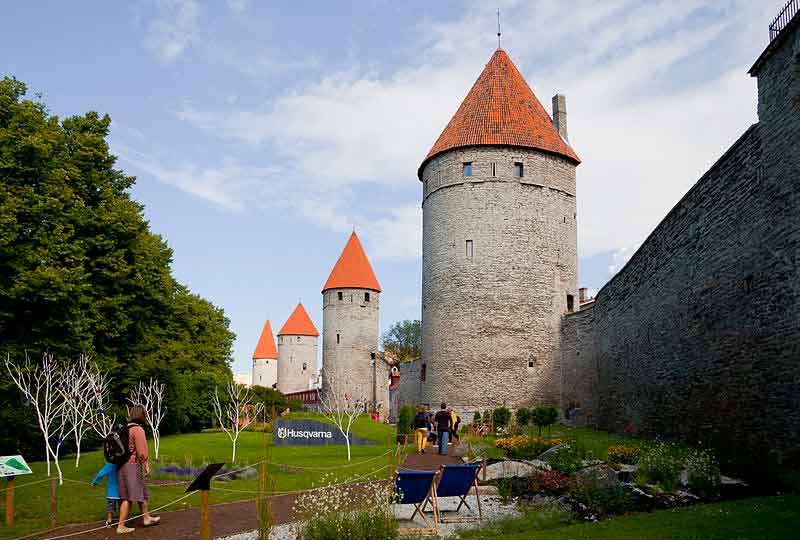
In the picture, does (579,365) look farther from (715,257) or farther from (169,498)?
(169,498)

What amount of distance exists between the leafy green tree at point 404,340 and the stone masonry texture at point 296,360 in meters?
8.61

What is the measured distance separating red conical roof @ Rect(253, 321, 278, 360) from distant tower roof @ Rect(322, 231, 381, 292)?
114 ft

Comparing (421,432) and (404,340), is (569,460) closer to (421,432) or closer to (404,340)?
(421,432)

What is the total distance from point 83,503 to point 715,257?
1133 cm

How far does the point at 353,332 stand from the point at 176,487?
131ft

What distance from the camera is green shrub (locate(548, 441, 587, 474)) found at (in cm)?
1038

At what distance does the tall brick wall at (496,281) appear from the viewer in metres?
27.0

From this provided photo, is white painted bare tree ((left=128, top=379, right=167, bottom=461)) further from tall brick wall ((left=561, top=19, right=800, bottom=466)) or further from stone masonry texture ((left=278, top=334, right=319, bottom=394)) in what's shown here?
stone masonry texture ((left=278, top=334, right=319, bottom=394))

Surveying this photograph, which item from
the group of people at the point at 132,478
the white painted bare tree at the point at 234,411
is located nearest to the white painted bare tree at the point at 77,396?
the white painted bare tree at the point at 234,411

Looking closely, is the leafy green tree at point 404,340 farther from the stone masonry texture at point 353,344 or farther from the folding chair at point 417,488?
the folding chair at point 417,488

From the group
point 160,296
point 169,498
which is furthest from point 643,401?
point 160,296

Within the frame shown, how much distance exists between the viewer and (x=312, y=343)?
235 ft

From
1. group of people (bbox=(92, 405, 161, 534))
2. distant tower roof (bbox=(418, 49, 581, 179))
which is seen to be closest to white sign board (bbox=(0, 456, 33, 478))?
group of people (bbox=(92, 405, 161, 534))

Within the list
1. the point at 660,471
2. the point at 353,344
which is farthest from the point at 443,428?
the point at 353,344
